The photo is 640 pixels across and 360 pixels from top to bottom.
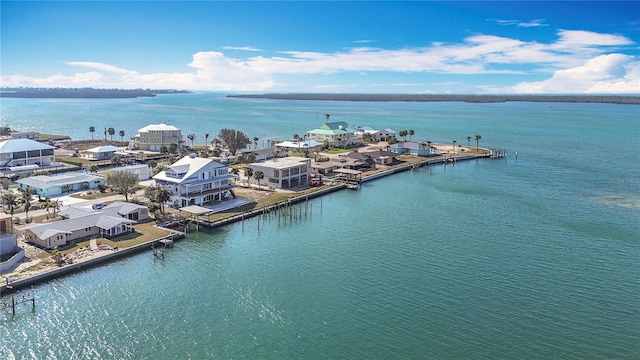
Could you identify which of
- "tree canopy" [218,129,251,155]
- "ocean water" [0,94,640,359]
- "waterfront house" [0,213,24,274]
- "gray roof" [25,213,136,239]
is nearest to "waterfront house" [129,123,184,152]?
"tree canopy" [218,129,251,155]

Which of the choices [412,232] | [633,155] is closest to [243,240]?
[412,232]

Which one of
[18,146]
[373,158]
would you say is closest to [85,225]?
[18,146]

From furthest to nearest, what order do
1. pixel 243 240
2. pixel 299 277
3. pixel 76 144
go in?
pixel 76 144 → pixel 243 240 → pixel 299 277

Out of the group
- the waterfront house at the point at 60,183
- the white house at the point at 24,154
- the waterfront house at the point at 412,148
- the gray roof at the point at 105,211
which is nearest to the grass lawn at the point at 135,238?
the gray roof at the point at 105,211

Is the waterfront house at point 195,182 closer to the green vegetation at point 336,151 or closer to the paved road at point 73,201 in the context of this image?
the paved road at point 73,201

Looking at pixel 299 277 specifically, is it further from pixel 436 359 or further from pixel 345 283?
pixel 436 359

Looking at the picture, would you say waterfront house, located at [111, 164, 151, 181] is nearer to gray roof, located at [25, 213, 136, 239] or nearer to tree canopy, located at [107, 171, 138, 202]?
tree canopy, located at [107, 171, 138, 202]

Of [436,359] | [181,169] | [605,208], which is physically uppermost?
[181,169]
